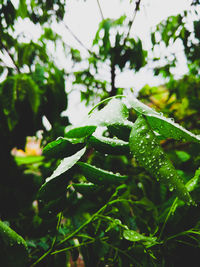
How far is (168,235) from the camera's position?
1.70 feet

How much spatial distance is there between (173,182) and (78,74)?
1.31 metres

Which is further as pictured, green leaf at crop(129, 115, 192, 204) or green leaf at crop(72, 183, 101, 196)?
green leaf at crop(72, 183, 101, 196)

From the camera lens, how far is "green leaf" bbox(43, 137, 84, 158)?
0.38 m

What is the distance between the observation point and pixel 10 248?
1.23 feet

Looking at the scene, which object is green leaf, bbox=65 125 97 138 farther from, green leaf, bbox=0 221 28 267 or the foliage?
green leaf, bbox=0 221 28 267

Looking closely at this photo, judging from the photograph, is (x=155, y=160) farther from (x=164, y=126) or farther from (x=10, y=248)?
(x=10, y=248)

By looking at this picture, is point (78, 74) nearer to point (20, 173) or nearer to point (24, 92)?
point (24, 92)

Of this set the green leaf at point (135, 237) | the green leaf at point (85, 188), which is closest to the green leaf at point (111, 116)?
the green leaf at point (85, 188)

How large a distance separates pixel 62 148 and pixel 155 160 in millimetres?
179

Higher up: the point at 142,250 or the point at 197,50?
the point at 197,50

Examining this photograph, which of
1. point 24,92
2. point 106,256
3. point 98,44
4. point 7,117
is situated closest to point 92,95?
point 98,44

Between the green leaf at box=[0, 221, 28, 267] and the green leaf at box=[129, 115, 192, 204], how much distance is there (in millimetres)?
274

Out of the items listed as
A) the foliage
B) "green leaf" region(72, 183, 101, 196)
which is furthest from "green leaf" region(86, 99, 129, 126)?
"green leaf" region(72, 183, 101, 196)

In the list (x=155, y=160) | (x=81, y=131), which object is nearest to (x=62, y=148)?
(x=81, y=131)
